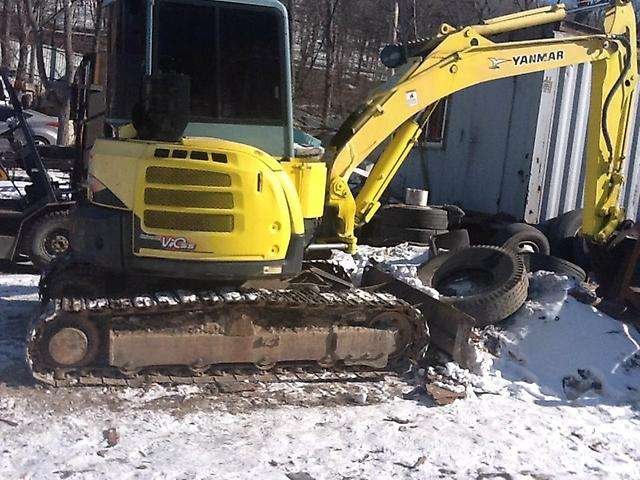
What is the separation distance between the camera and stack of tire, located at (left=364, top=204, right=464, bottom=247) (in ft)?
31.3

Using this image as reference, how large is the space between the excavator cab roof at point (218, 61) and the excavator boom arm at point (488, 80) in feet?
3.45

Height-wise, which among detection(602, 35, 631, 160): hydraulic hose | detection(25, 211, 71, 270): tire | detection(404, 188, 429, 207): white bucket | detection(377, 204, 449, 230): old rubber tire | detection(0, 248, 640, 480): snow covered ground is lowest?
detection(0, 248, 640, 480): snow covered ground

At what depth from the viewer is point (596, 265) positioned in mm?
8453

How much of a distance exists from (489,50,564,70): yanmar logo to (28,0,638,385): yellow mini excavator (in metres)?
1.92

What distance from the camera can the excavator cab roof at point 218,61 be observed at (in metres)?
5.51

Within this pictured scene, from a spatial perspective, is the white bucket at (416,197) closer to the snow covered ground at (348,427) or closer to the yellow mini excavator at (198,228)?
the snow covered ground at (348,427)

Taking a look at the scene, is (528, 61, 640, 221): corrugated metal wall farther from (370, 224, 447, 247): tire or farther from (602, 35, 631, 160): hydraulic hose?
(602, 35, 631, 160): hydraulic hose

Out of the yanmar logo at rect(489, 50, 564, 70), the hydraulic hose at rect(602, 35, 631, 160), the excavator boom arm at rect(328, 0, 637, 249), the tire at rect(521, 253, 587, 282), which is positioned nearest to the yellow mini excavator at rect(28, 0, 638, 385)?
the excavator boom arm at rect(328, 0, 637, 249)

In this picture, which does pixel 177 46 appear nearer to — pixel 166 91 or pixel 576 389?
pixel 166 91

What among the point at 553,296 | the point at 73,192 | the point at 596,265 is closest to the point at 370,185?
the point at 553,296

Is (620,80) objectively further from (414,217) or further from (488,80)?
(414,217)

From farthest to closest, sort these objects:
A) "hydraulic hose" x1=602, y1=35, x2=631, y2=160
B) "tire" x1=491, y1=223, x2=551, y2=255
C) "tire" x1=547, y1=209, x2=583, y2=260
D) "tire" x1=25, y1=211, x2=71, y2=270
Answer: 1. "tire" x1=547, y1=209, x2=583, y2=260
2. "tire" x1=491, y1=223, x2=551, y2=255
3. "tire" x1=25, y1=211, x2=71, y2=270
4. "hydraulic hose" x1=602, y1=35, x2=631, y2=160

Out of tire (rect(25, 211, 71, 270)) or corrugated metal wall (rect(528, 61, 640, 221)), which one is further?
corrugated metal wall (rect(528, 61, 640, 221))

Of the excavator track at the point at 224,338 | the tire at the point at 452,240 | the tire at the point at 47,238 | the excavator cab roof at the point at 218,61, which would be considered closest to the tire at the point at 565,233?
the tire at the point at 452,240
